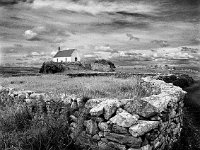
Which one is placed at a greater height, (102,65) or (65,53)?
(65,53)

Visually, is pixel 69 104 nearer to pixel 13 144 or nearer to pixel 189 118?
pixel 13 144

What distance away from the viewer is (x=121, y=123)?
5438 millimetres

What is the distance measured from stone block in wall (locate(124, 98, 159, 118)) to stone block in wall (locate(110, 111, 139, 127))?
Result: 158 millimetres

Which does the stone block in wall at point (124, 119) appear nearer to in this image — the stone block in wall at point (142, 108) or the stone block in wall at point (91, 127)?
the stone block in wall at point (142, 108)

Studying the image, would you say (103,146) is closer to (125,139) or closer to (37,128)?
(125,139)

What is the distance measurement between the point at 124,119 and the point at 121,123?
12 cm

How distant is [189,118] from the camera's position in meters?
11.1

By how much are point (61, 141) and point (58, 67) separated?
24667 mm

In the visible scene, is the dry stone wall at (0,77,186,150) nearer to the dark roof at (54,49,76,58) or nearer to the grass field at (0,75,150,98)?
the grass field at (0,75,150,98)

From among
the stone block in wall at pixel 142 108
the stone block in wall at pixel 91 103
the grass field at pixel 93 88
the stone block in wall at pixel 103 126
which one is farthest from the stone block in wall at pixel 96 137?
the grass field at pixel 93 88

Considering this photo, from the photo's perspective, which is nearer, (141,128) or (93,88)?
(141,128)

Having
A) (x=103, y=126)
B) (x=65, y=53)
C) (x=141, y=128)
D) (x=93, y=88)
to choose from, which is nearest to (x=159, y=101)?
(x=141, y=128)

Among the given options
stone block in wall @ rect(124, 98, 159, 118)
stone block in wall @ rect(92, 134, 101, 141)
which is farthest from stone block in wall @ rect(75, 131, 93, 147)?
stone block in wall @ rect(124, 98, 159, 118)

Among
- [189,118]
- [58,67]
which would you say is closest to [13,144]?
[189,118]
